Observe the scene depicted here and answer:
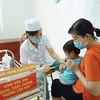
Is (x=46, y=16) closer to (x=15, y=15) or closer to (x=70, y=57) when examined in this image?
(x=15, y=15)

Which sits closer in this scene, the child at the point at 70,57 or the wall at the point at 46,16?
the child at the point at 70,57

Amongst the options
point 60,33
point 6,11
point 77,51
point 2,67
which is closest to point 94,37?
point 77,51

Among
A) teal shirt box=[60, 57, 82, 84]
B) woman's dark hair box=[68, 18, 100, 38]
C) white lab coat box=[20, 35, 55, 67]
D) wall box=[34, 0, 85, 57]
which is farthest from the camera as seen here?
wall box=[34, 0, 85, 57]

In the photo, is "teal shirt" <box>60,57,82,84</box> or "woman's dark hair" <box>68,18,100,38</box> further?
"teal shirt" <box>60,57,82,84</box>

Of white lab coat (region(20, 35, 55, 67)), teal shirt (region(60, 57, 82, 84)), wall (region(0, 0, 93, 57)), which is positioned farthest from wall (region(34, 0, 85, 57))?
teal shirt (region(60, 57, 82, 84))

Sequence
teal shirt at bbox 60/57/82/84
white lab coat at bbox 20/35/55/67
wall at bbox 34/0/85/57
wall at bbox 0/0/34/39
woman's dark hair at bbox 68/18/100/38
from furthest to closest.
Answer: wall at bbox 0/0/34/39 → wall at bbox 34/0/85/57 → white lab coat at bbox 20/35/55/67 → teal shirt at bbox 60/57/82/84 → woman's dark hair at bbox 68/18/100/38

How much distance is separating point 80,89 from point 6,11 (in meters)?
2.16

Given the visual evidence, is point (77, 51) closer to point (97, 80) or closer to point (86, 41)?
point (86, 41)

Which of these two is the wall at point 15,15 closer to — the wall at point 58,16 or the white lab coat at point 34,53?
the wall at point 58,16

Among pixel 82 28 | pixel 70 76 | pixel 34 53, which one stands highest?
pixel 82 28

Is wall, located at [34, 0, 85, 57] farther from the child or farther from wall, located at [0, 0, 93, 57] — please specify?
the child

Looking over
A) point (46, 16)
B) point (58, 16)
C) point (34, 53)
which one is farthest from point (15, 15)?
point (34, 53)

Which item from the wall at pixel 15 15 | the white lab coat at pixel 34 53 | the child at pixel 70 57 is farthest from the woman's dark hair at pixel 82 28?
the wall at pixel 15 15

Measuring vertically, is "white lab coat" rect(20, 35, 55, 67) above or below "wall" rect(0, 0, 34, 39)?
below
